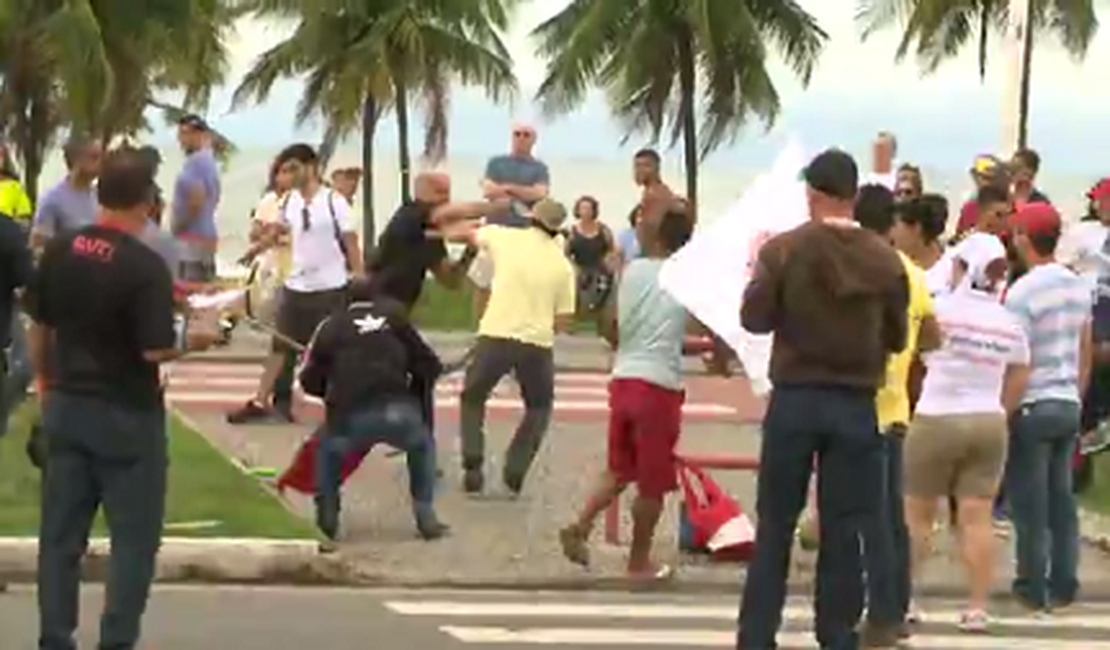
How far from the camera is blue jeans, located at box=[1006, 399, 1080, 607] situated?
1126 cm

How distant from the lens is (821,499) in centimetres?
904

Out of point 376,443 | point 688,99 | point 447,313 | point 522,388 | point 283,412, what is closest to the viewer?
point 376,443

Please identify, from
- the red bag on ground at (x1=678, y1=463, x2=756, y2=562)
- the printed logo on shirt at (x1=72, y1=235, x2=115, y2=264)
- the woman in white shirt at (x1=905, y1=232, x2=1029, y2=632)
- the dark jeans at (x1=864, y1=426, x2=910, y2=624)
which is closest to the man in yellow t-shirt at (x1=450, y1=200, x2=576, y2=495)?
the red bag on ground at (x1=678, y1=463, x2=756, y2=562)

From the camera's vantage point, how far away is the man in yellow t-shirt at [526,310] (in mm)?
13688

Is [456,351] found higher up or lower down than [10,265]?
lower down

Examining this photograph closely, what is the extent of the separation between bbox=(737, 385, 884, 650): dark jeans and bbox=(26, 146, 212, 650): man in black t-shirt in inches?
83.1

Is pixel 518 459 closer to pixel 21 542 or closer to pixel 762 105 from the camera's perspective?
pixel 21 542

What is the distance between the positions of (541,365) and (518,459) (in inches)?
26.7

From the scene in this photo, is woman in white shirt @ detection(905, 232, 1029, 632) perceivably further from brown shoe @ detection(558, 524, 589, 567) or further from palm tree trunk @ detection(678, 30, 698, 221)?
palm tree trunk @ detection(678, 30, 698, 221)

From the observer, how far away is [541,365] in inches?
546

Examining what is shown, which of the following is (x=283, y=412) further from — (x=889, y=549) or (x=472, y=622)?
(x=889, y=549)

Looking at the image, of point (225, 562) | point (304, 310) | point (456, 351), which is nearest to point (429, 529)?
point (225, 562)

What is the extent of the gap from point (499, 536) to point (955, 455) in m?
3.30

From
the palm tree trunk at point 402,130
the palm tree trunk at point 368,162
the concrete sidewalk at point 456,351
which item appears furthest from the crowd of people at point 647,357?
the palm tree trunk at point 402,130
